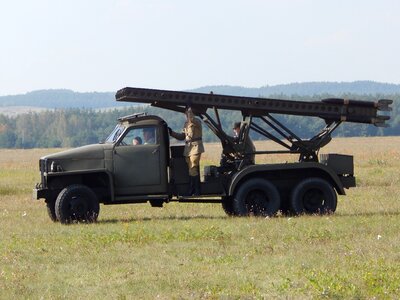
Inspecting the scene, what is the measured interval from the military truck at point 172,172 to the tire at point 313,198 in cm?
2

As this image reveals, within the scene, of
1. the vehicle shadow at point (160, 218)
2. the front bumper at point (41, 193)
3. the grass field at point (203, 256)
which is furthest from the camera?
the vehicle shadow at point (160, 218)

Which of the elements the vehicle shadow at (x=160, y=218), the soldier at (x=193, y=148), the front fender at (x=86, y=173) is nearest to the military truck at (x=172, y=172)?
the front fender at (x=86, y=173)

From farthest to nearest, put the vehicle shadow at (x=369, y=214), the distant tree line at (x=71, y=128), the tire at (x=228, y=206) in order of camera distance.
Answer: the distant tree line at (x=71, y=128) < the tire at (x=228, y=206) < the vehicle shadow at (x=369, y=214)

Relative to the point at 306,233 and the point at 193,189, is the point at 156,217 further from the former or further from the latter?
the point at 306,233

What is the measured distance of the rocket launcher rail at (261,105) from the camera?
1942 cm

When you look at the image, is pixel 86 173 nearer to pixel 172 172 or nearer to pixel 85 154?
pixel 85 154

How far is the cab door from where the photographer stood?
19.5 m

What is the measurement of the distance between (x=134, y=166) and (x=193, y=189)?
118 cm

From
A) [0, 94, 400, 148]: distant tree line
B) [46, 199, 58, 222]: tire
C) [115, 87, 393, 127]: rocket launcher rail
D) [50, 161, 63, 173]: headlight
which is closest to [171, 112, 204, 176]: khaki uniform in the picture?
[115, 87, 393, 127]: rocket launcher rail

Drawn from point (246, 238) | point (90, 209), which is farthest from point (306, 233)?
point (90, 209)

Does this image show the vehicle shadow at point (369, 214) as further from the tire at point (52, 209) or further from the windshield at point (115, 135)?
the tire at point (52, 209)

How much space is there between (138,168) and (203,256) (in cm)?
567

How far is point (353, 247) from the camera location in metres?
14.4

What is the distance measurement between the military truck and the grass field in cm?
52
